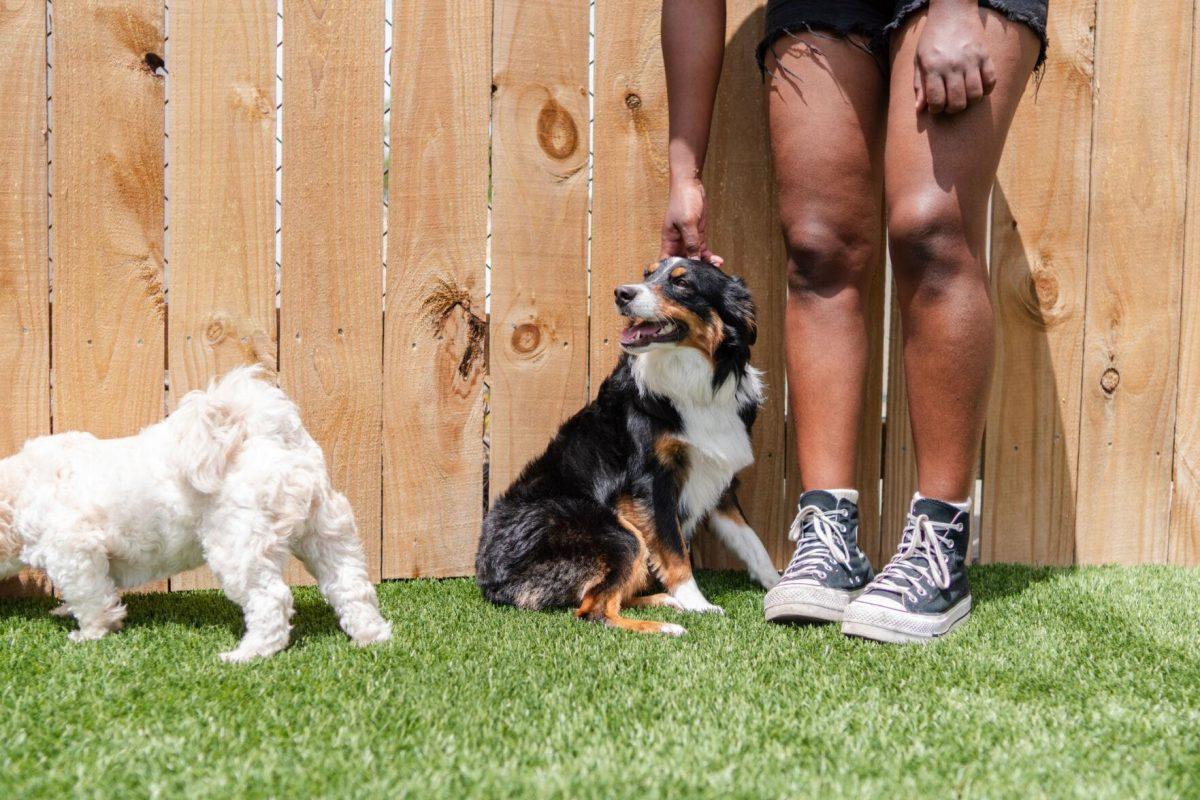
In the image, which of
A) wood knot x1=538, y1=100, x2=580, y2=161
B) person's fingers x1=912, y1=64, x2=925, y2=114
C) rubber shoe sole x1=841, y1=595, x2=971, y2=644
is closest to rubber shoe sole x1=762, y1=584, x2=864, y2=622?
rubber shoe sole x1=841, y1=595, x2=971, y2=644

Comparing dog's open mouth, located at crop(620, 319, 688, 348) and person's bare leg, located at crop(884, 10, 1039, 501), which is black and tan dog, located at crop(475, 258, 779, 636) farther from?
person's bare leg, located at crop(884, 10, 1039, 501)

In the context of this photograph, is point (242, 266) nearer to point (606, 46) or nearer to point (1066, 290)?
point (606, 46)

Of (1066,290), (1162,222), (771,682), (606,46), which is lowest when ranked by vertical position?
(771,682)

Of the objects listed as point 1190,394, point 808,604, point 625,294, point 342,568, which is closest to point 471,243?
point 625,294

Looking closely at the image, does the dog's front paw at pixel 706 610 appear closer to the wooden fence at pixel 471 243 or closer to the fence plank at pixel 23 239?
the wooden fence at pixel 471 243

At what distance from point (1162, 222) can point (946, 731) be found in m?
2.37

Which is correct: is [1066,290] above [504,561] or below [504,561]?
above

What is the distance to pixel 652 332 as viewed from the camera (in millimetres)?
2846

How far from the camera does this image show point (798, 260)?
8.77 ft

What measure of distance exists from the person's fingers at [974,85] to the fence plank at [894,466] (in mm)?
1038

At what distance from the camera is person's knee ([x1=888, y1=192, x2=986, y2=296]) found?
2.33 m

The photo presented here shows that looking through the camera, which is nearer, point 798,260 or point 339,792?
point 339,792

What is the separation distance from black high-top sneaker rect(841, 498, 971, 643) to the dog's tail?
4.91 feet

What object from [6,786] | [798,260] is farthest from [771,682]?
[6,786]
